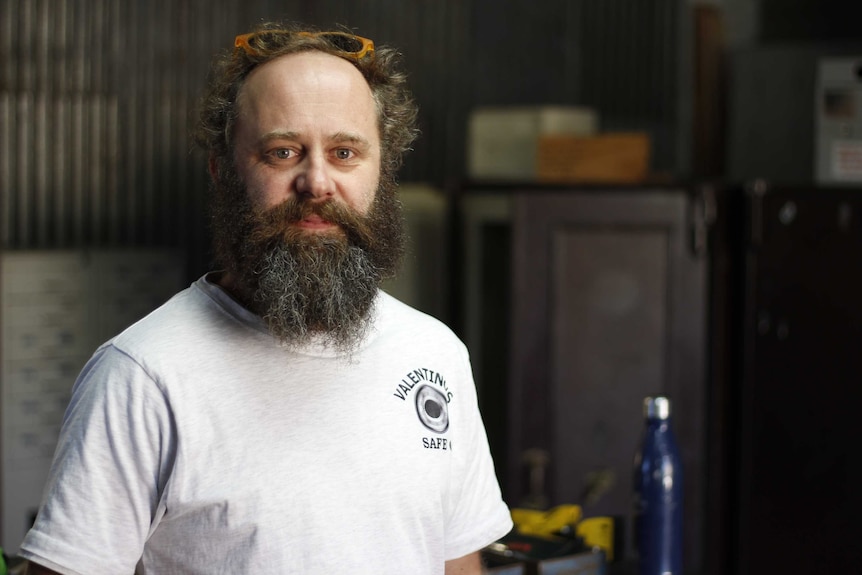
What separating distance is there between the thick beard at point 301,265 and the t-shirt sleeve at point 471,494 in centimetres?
21

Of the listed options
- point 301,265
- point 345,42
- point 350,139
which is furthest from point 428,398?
point 345,42

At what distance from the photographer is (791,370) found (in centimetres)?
345

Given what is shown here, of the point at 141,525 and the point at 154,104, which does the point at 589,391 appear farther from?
the point at 141,525

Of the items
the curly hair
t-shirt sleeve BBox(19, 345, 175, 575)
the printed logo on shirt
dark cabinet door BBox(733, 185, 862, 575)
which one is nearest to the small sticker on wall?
dark cabinet door BBox(733, 185, 862, 575)

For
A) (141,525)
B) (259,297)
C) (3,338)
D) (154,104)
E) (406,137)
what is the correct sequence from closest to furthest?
(141,525), (259,297), (406,137), (3,338), (154,104)

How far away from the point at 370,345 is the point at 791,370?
7.53 ft

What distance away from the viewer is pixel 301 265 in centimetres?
144

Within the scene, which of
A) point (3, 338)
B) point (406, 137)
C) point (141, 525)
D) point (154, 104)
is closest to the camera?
point (141, 525)

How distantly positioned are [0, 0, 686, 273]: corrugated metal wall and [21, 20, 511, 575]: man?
A: 2.08 m

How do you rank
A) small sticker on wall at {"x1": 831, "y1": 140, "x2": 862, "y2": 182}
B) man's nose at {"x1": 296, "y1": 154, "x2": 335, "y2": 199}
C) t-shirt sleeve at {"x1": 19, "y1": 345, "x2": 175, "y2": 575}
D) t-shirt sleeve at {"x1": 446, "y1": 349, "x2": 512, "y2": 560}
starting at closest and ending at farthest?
1. t-shirt sleeve at {"x1": 19, "y1": 345, "x2": 175, "y2": 575}
2. man's nose at {"x1": 296, "y1": 154, "x2": 335, "y2": 199}
3. t-shirt sleeve at {"x1": 446, "y1": 349, "x2": 512, "y2": 560}
4. small sticker on wall at {"x1": 831, "y1": 140, "x2": 862, "y2": 182}

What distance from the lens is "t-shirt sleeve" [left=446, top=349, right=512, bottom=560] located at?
155 cm

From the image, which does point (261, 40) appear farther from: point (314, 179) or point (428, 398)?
point (428, 398)

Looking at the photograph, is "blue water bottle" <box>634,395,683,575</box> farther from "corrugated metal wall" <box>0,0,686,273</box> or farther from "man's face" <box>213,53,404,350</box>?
"corrugated metal wall" <box>0,0,686,273</box>

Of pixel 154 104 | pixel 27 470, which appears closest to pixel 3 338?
pixel 27 470
